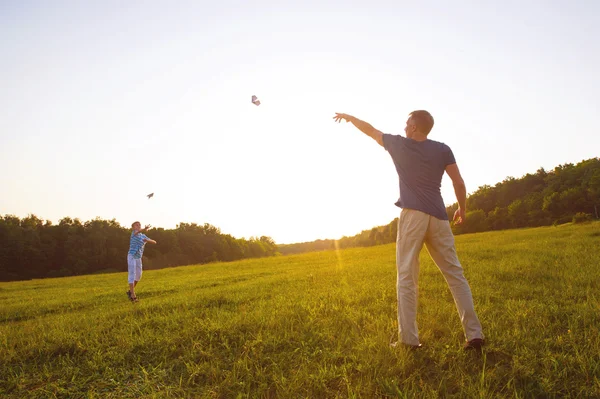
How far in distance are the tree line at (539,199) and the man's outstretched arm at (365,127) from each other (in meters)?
65.8

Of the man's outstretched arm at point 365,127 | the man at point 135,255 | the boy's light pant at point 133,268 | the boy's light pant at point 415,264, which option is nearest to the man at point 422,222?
the boy's light pant at point 415,264

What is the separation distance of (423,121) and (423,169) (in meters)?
0.65

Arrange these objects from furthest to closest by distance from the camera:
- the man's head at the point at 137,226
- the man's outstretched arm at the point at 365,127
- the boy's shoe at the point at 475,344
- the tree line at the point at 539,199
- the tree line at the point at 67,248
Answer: the tree line at the point at 539,199, the tree line at the point at 67,248, the man's head at the point at 137,226, the man's outstretched arm at the point at 365,127, the boy's shoe at the point at 475,344

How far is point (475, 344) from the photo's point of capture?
4355 mm

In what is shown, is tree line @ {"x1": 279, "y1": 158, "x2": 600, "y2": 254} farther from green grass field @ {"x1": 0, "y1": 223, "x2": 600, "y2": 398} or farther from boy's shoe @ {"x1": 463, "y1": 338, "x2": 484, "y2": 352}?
boy's shoe @ {"x1": 463, "y1": 338, "x2": 484, "y2": 352}

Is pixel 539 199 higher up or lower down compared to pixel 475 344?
higher up

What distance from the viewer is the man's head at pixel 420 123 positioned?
4699mm

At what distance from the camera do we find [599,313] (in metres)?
5.54

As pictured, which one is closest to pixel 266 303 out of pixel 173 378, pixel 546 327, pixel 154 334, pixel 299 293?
pixel 299 293

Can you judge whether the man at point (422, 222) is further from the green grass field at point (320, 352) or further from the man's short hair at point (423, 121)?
the green grass field at point (320, 352)

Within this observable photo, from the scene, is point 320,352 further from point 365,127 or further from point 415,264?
point 365,127

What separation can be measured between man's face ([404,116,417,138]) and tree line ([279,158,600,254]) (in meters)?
65.7

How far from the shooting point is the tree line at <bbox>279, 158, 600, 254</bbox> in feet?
238

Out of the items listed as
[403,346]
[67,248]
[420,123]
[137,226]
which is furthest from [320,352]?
[67,248]
